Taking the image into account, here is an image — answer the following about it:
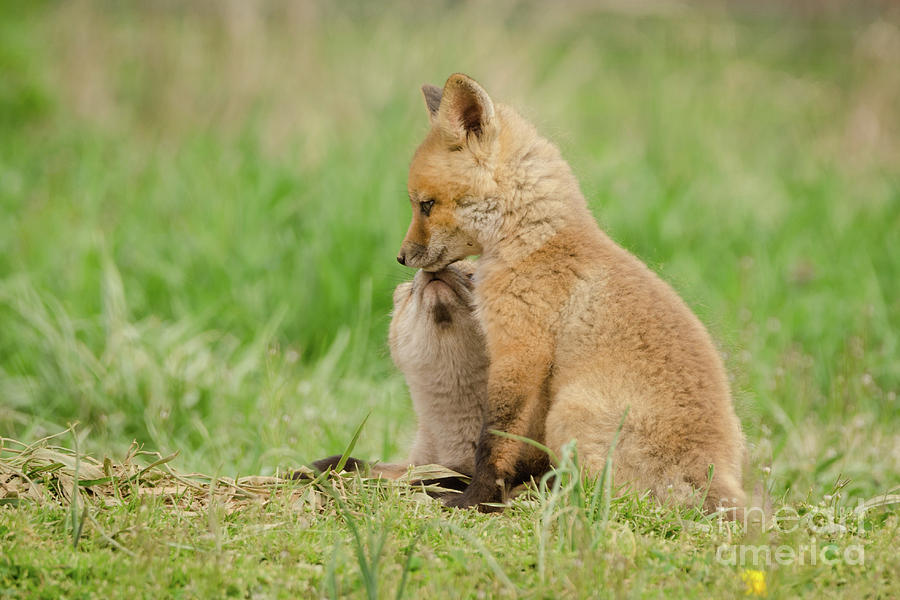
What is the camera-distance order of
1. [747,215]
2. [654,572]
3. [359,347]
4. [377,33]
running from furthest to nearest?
[377,33], [747,215], [359,347], [654,572]

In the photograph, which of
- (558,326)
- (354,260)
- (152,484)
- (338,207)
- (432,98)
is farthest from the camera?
(338,207)

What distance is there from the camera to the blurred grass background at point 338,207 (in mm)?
5992

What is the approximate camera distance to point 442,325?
163 inches

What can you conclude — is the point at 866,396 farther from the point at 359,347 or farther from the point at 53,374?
the point at 53,374

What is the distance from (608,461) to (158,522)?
158cm

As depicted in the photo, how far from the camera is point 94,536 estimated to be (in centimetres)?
331

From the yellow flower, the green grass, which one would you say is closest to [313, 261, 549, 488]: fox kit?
the green grass

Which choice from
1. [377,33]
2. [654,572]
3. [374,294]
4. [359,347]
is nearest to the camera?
[654,572]

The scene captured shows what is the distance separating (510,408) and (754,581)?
1005 millimetres

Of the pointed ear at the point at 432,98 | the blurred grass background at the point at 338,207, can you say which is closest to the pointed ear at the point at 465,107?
the pointed ear at the point at 432,98

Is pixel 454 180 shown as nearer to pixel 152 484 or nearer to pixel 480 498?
pixel 480 498

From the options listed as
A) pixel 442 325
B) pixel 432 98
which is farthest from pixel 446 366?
pixel 432 98

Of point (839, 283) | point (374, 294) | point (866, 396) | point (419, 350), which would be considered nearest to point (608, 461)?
point (419, 350)

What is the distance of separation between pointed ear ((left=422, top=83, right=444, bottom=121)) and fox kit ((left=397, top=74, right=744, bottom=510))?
243 mm
